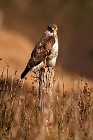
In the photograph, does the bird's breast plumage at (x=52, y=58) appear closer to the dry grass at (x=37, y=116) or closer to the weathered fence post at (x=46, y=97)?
the weathered fence post at (x=46, y=97)

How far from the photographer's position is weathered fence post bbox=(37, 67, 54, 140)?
4542 millimetres

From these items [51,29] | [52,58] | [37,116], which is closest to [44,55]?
[52,58]

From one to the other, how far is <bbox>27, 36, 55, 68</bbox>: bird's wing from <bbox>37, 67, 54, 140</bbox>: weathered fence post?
1.36ft

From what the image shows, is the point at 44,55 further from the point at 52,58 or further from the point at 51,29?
the point at 51,29

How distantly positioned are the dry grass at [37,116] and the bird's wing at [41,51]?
1.27 ft

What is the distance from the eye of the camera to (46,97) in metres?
5.08

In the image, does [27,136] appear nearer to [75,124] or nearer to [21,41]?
[75,124]

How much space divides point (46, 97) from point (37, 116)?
1.01 ft

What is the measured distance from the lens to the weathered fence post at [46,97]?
14.9ft

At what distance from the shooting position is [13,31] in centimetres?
1417

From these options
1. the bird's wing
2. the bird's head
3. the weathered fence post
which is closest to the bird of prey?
the bird's wing

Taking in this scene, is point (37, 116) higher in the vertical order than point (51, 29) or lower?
lower

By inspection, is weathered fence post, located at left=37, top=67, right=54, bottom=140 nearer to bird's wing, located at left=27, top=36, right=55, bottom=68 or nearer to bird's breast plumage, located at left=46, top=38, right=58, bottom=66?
bird's breast plumage, located at left=46, top=38, right=58, bottom=66

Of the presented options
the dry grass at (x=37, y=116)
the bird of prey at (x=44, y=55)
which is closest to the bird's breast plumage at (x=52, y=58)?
the bird of prey at (x=44, y=55)
